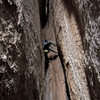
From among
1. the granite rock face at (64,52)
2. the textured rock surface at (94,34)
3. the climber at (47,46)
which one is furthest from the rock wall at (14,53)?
the climber at (47,46)

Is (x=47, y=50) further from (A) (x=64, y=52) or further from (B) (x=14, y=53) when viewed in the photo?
(B) (x=14, y=53)

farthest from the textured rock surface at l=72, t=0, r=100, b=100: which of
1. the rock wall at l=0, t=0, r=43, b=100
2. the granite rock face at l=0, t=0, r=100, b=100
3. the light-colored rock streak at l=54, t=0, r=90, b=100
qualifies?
the rock wall at l=0, t=0, r=43, b=100

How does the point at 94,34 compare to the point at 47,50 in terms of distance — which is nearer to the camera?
the point at 94,34

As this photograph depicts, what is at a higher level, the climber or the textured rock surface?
the climber

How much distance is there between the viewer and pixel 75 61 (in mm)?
1050

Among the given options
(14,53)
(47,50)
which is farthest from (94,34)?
(47,50)

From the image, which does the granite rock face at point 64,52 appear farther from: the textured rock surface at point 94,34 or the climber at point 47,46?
the climber at point 47,46

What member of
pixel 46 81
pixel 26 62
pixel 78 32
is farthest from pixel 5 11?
pixel 46 81

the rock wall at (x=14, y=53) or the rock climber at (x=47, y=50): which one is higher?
the rock climber at (x=47, y=50)

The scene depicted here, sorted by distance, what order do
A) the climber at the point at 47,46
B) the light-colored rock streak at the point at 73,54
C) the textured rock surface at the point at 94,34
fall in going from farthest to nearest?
the climber at the point at 47,46
the light-colored rock streak at the point at 73,54
the textured rock surface at the point at 94,34

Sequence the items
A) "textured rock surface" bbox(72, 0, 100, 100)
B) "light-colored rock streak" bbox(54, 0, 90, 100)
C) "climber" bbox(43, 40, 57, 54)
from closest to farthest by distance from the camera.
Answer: "textured rock surface" bbox(72, 0, 100, 100) → "light-colored rock streak" bbox(54, 0, 90, 100) → "climber" bbox(43, 40, 57, 54)

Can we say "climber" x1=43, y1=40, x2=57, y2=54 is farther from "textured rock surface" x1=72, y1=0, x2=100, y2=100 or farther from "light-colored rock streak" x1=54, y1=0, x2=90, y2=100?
"textured rock surface" x1=72, y1=0, x2=100, y2=100

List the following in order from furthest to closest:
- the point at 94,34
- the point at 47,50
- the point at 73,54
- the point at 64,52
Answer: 1. the point at 47,50
2. the point at 64,52
3. the point at 73,54
4. the point at 94,34

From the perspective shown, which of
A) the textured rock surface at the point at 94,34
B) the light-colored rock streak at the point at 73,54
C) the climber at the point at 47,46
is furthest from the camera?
the climber at the point at 47,46
